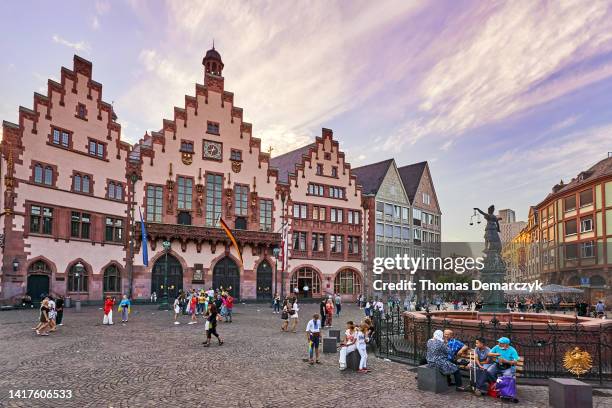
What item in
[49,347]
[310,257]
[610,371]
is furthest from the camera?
[310,257]

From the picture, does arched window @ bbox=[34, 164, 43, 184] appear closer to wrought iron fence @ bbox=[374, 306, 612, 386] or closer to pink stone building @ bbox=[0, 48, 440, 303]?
pink stone building @ bbox=[0, 48, 440, 303]

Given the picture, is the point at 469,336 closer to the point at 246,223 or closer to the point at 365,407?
the point at 365,407

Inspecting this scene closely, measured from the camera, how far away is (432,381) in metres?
12.2

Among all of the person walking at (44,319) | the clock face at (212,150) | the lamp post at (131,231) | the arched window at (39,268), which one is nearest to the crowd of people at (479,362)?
the person walking at (44,319)

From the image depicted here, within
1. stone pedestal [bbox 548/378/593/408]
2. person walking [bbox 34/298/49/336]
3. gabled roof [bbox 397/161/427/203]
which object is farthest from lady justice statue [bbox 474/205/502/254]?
gabled roof [bbox 397/161/427/203]

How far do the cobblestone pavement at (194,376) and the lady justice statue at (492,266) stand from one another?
6.59m

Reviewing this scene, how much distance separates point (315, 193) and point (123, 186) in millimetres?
20801

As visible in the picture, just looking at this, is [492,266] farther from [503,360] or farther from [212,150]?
[212,150]

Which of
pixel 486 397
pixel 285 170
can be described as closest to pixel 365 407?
pixel 486 397

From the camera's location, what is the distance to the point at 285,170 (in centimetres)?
5919

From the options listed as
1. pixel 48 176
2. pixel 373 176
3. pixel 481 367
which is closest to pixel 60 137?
pixel 48 176

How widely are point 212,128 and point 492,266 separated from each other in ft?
113

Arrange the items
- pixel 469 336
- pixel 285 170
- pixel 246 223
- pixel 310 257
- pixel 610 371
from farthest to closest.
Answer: pixel 285 170, pixel 310 257, pixel 246 223, pixel 469 336, pixel 610 371

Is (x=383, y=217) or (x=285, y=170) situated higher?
(x=285, y=170)
